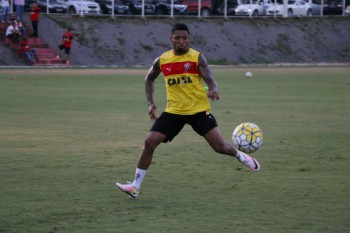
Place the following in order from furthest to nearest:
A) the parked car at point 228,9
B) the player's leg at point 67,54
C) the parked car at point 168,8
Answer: the parked car at point 228,9 → the parked car at point 168,8 → the player's leg at point 67,54

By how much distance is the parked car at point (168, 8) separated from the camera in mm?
56688

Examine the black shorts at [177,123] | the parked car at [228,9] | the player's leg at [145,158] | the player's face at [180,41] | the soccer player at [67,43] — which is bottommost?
the soccer player at [67,43]

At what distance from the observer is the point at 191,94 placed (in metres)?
9.91

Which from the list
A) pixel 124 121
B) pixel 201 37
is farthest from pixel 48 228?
pixel 201 37

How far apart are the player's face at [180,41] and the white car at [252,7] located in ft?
165

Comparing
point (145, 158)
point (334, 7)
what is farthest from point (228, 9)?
point (145, 158)

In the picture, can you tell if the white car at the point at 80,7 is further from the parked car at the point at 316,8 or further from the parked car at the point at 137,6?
the parked car at the point at 316,8

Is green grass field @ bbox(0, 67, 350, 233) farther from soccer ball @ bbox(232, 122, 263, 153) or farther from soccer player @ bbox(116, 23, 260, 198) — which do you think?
soccer player @ bbox(116, 23, 260, 198)

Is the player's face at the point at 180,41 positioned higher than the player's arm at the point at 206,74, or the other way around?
the player's face at the point at 180,41

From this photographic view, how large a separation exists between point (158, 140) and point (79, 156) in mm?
4175

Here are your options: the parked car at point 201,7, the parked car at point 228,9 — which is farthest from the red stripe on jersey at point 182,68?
the parked car at point 228,9

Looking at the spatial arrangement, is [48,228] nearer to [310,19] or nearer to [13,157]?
[13,157]

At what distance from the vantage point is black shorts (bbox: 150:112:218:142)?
9883mm

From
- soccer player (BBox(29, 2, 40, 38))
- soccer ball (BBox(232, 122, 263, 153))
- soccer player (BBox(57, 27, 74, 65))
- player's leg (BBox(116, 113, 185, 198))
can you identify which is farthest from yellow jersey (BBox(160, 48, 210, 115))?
soccer player (BBox(29, 2, 40, 38))
